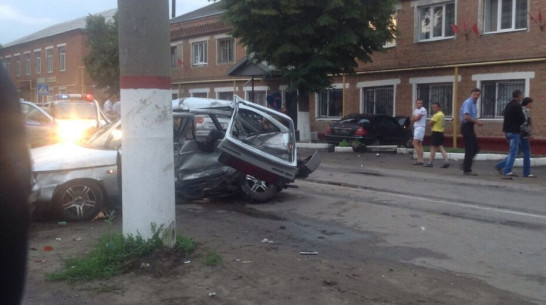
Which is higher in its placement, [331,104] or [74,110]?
[331,104]

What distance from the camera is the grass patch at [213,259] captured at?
6.47 meters

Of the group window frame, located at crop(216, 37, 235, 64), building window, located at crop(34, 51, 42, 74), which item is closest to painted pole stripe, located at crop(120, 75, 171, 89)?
window frame, located at crop(216, 37, 235, 64)

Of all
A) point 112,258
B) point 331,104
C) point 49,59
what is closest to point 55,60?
point 49,59

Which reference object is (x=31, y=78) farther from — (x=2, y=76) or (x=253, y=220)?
(x=2, y=76)

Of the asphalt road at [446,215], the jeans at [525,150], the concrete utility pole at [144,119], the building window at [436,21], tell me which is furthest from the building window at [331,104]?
the concrete utility pole at [144,119]

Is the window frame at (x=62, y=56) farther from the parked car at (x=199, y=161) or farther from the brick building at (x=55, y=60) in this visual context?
the parked car at (x=199, y=161)

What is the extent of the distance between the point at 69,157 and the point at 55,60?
45.1m

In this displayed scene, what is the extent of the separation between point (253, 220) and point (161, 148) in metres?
3.05

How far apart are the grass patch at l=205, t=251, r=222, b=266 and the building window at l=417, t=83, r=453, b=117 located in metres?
19.9

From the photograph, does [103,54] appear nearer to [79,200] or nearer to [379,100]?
[379,100]

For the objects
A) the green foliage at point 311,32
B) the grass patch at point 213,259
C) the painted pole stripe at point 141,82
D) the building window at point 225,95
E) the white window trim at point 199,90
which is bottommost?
the grass patch at point 213,259

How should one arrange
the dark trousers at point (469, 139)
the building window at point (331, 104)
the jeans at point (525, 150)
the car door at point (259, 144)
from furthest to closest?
the building window at point (331, 104) < the dark trousers at point (469, 139) < the jeans at point (525, 150) < the car door at point (259, 144)

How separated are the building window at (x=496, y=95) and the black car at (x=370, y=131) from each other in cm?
283

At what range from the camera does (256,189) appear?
35.0 ft
